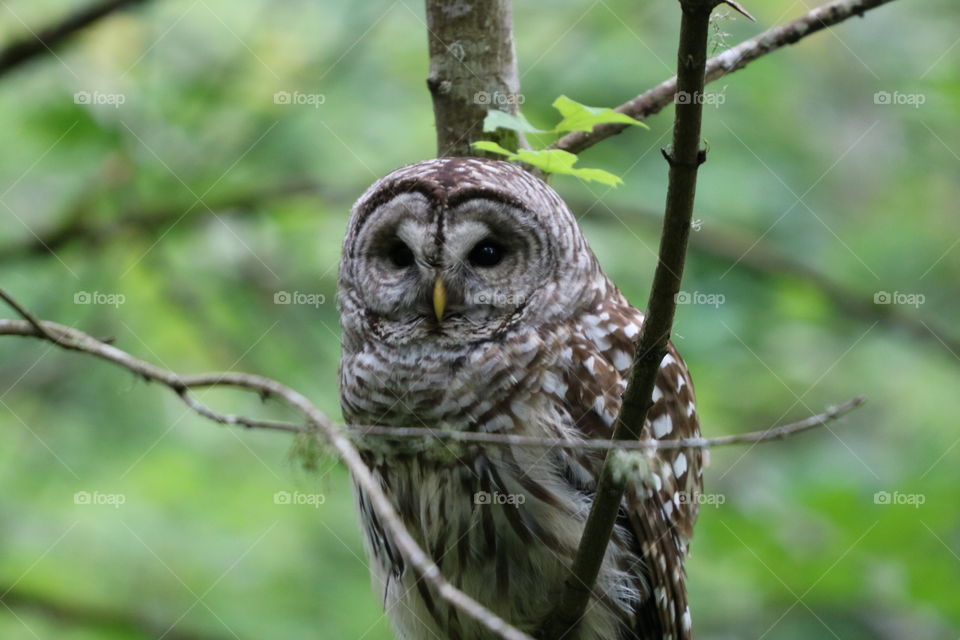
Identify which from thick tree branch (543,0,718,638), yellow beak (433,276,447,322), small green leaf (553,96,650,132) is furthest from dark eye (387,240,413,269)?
thick tree branch (543,0,718,638)

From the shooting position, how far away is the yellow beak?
11.7 ft

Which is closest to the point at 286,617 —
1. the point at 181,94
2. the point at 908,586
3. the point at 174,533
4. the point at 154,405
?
the point at 174,533

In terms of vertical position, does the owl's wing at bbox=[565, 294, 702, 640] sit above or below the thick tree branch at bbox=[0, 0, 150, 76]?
below

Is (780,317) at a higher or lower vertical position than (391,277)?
higher

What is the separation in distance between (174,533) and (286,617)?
0.83 metres

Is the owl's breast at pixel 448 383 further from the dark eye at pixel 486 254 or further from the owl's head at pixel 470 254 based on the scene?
the dark eye at pixel 486 254

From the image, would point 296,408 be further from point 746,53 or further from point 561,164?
point 746,53

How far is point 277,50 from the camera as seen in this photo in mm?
6598

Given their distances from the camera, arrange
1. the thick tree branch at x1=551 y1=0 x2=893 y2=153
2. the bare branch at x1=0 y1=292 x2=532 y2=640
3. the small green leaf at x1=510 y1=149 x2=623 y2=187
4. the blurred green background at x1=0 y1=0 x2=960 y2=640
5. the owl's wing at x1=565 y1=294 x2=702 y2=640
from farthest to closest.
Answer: the blurred green background at x1=0 y1=0 x2=960 y2=640 < the owl's wing at x1=565 y1=294 x2=702 y2=640 < the thick tree branch at x1=551 y1=0 x2=893 y2=153 < the small green leaf at x1=510 y1=149 x2=623 y2=187 < the bare branch at x1=0 y1=292 x2=532 y2=640

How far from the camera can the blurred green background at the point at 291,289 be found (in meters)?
5.57

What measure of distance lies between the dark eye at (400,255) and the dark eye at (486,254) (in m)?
0.23

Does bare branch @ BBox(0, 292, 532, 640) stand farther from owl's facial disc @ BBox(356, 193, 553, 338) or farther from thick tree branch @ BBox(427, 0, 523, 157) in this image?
thick tree branch @ BBox(427, 0, 523, 157)

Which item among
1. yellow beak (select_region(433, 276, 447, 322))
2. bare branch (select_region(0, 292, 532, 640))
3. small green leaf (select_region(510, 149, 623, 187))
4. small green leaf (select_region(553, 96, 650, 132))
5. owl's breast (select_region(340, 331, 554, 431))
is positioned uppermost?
small green leaf (select_region(553, 96, 650, 132))

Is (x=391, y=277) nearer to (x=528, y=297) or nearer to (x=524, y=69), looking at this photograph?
(x=528, y=297)
